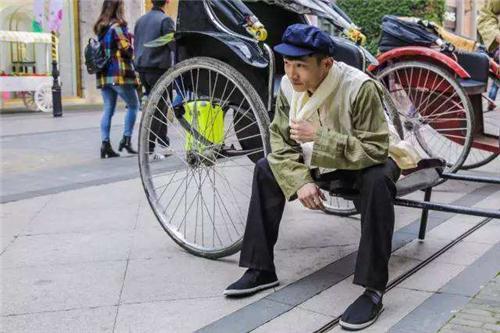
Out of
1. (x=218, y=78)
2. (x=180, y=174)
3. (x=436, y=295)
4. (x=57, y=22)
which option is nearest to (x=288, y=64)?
(x=218, y=78)

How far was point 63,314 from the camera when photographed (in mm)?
3133

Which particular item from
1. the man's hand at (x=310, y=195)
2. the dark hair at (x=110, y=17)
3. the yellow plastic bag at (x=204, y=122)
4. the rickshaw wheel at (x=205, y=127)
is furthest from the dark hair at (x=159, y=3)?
the man's hand at (x=310, y=195)

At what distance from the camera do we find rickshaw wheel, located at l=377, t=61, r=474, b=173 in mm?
5477

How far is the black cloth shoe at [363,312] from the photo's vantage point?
2.92m

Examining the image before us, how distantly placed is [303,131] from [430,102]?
2958 millimetres

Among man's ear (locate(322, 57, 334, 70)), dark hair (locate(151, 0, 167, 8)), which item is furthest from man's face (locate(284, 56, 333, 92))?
dark hair (locate(151, 0, 167, 8))

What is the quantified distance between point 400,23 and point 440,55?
1.91 feet

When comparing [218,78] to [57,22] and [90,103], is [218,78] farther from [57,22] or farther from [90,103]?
[90,103]

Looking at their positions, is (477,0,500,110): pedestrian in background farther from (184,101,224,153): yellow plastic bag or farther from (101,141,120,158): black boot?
(101,141,120,158): black boot

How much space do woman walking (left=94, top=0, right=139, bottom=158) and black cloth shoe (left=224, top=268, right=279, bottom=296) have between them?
4990mm

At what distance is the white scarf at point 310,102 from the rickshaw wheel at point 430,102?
102 inches

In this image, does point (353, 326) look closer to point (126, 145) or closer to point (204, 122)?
point (204, 122)

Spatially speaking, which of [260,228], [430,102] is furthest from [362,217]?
[430,102]

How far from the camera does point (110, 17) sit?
7.88m
